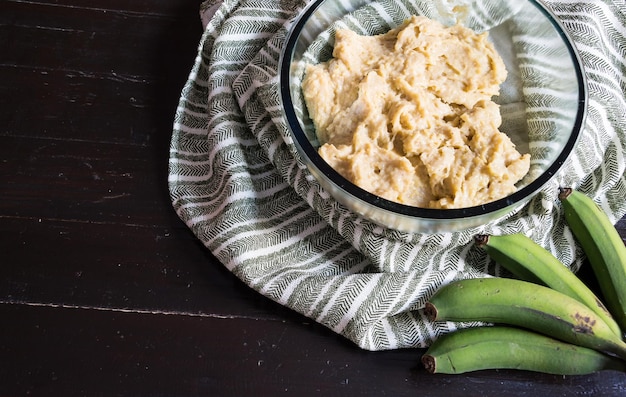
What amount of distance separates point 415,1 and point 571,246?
515mm

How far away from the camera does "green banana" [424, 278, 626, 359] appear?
1.07 metres

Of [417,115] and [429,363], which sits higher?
[417,115]

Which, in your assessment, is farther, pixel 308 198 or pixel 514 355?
pixel 308 198

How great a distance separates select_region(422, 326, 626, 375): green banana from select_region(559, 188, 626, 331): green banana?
94mm

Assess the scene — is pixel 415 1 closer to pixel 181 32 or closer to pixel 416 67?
pixel 416 67

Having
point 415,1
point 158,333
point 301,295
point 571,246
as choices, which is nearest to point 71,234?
point 158,333

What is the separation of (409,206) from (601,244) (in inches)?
13.8

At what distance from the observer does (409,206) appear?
103cm

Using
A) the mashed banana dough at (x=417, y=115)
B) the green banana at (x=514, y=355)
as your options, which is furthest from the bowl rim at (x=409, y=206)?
the green banana at (x=514, y=355)

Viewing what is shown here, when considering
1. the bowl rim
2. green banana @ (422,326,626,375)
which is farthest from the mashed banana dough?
green banana @ (422,326,626,375)

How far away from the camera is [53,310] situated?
3.82 feet

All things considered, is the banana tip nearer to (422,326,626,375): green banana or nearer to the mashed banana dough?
(422,326,626,375): green banana

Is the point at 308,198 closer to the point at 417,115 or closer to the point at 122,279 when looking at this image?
the point at 417,115

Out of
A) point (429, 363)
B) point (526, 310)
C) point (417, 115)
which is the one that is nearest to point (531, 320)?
point (526, 310)
